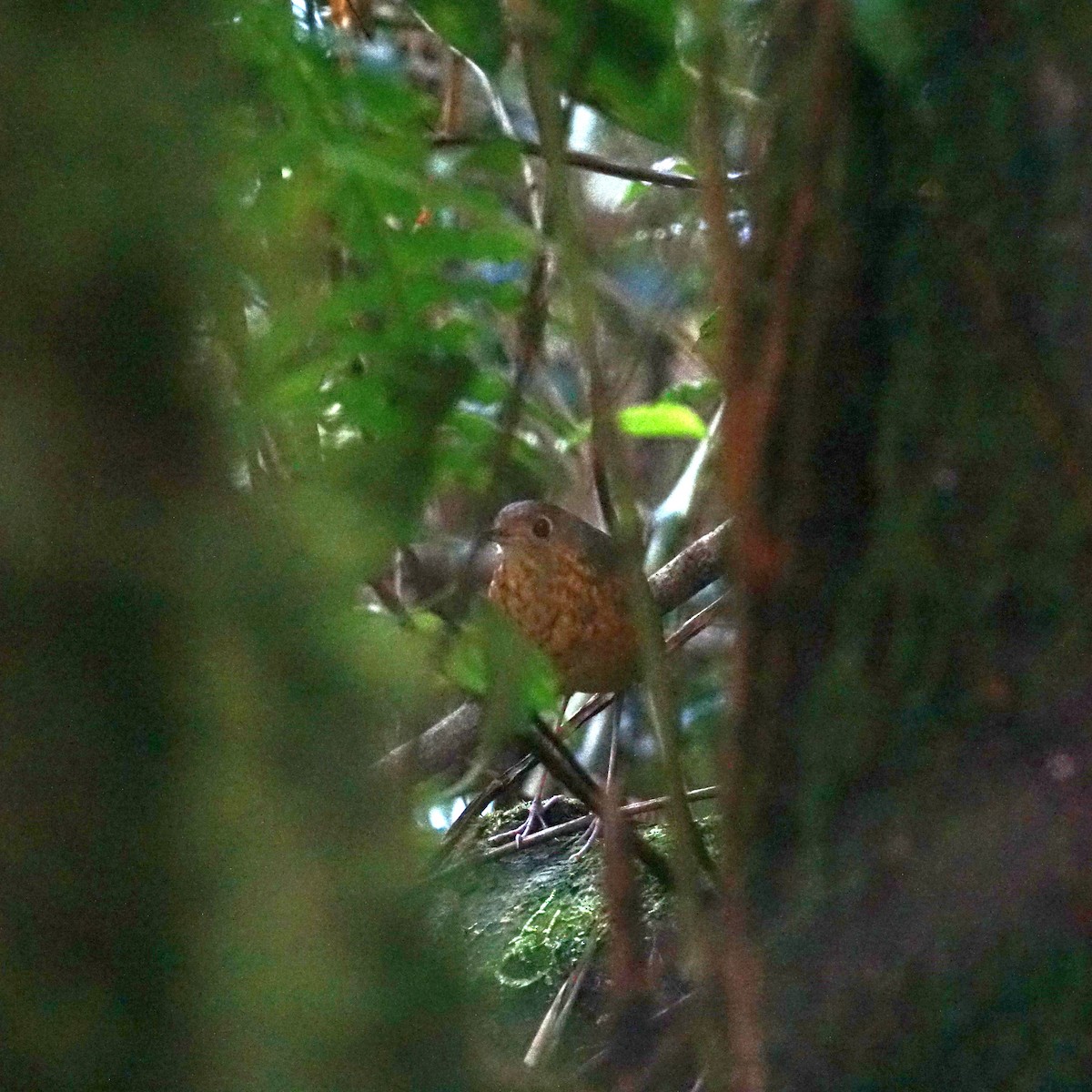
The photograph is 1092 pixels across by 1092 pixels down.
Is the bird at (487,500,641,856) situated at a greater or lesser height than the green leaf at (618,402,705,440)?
lesser

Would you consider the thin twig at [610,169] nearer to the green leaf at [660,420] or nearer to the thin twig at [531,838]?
the green leaf at [660,420]

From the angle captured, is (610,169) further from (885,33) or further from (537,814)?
(537,814)

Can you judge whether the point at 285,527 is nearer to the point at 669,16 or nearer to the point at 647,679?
the point at 647,679

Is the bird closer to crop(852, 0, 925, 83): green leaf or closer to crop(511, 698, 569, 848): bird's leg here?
crop(511, 698, 569, 848): bird's leg

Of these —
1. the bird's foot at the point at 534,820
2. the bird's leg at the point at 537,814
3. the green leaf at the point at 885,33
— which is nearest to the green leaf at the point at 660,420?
the bird's leg at the point at 537,814

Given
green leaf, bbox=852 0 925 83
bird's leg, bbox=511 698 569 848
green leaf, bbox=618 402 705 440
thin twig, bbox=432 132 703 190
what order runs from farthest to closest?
bird's leg, bbox=511 698 569 848 < green leaf, bbox=618 402 705 440 < thin twig, bbox=432 132 703 190 < green leaf, bbox=852 0 925 83

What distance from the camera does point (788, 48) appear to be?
49cm

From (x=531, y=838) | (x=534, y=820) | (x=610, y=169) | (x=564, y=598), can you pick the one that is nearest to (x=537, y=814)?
(x=534, y=820)

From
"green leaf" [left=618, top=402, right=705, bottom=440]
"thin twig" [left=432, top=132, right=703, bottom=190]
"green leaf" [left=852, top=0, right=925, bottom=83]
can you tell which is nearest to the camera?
"green leaf" [left=852, top=0, right=925, bottom=83]

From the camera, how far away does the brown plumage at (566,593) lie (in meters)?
1.68

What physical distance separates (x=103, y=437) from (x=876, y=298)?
0.87 ft

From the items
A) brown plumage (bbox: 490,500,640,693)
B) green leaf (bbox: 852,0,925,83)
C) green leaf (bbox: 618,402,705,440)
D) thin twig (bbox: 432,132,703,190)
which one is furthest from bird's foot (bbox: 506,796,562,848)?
green leaf (bbox: 852,0,925,83)

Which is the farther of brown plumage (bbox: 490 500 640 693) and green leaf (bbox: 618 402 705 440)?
brown plumage (bbox: 490 500 640 693)

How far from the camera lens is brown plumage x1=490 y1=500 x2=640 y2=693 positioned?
168 centimetres
